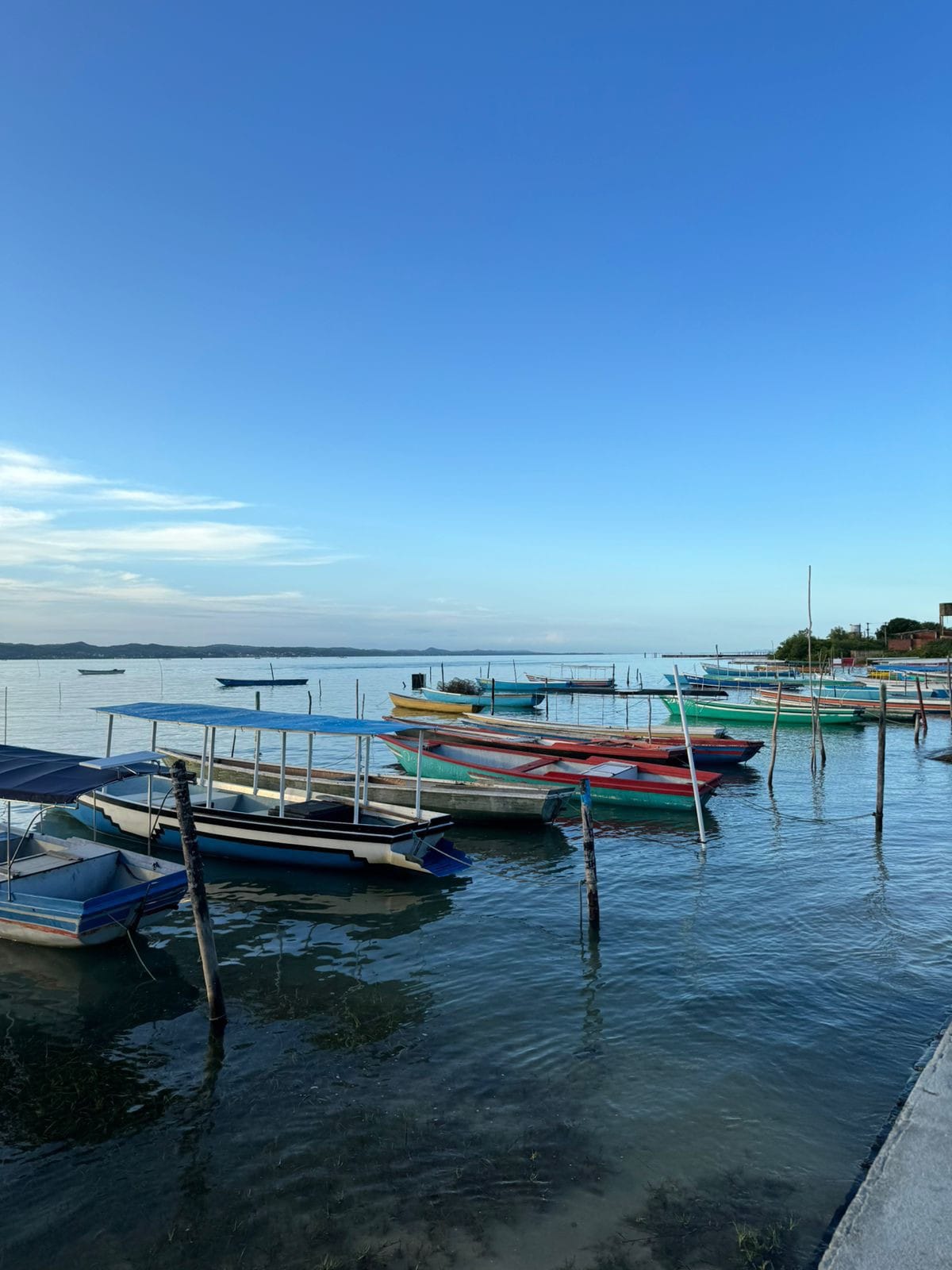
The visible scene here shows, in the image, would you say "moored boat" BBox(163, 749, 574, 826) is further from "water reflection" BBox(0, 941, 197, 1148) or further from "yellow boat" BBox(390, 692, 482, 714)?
"yellow boat" BBox(390, 692, 482, 714)

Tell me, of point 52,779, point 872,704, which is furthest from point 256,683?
point 52,779

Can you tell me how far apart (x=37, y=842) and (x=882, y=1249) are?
54.0 feet

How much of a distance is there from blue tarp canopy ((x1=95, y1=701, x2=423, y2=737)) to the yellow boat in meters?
47.1

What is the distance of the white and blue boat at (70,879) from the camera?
13336 mm

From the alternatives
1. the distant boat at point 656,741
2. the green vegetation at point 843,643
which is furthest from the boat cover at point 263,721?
the green vegetation at point 843,643

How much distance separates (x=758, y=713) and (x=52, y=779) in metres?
51.8

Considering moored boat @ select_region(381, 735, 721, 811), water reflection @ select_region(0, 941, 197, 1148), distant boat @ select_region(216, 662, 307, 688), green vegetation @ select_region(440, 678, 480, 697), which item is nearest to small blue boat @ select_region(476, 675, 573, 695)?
green vegetation @ select_region(440, 678, 480, 697)

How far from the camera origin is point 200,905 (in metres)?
10.8

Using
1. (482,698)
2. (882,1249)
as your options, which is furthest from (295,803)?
(482,698)

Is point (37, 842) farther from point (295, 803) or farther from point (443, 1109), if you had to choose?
point (443, 1109)

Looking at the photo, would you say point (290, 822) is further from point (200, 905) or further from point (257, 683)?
point (257, 683)

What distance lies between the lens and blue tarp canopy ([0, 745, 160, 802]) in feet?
46.2

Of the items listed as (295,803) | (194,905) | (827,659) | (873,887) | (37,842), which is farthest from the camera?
(827,659)

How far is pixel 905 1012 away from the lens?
11383 millimetres
